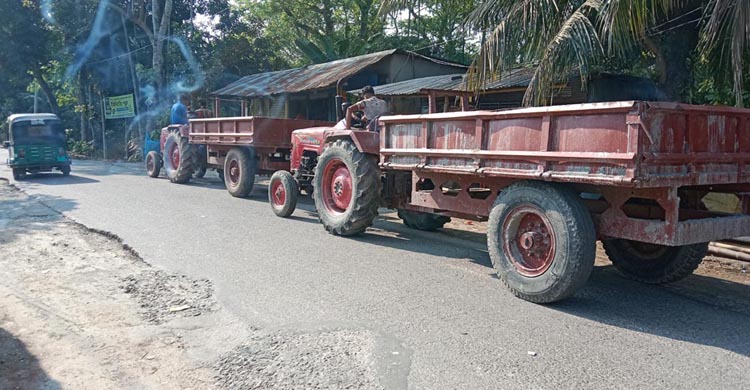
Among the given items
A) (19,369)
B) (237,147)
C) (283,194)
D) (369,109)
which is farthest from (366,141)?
(237,147)

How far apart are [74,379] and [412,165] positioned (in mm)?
4119

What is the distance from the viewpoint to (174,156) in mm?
15570

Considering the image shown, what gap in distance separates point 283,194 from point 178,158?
6558mm

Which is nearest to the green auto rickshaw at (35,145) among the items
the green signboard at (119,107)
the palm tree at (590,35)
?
the green signboard at (119,107)

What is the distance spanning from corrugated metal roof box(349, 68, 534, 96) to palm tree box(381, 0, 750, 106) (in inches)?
38.7

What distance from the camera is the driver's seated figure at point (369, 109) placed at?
8.38m

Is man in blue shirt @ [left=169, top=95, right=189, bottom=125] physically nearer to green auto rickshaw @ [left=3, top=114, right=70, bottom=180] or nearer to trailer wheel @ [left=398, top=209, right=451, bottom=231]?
green auto rickshaw @ [left=3, top=114, right=70, bottom=180]

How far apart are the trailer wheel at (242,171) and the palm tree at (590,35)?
5.53 meters

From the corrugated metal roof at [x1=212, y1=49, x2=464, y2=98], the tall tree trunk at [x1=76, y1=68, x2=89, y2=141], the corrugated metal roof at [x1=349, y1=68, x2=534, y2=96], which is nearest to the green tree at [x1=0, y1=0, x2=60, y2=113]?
the tall tree trunk at [x1=76, y1=68, x2=89, y2=141]

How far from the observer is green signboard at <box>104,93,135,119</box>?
85.6 feet

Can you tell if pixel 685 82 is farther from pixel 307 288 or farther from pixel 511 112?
pixel 307 288

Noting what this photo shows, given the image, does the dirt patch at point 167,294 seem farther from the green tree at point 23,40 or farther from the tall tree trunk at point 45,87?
the tall tree trunk at point 45,87

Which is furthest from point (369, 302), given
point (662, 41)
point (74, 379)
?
point (662, 41)

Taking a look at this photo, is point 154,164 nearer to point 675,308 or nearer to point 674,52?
point 674,52
